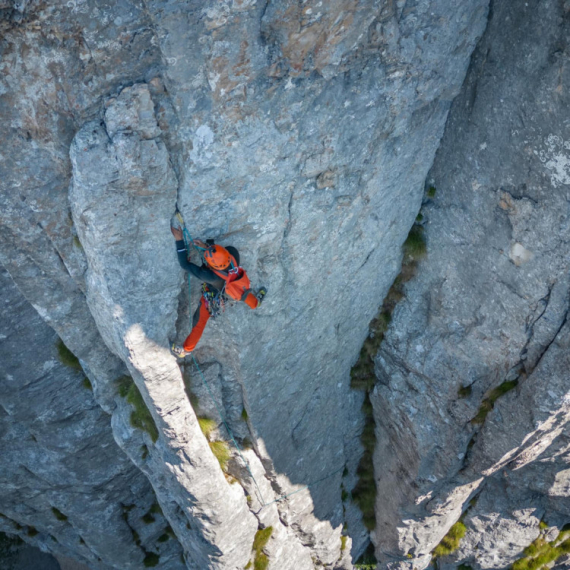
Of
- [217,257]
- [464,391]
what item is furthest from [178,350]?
[464,391]

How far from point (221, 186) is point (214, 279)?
3.77 feet

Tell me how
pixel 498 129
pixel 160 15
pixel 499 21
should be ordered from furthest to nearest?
pixel 498 129 < pixel 499 21 < pixel 160 15

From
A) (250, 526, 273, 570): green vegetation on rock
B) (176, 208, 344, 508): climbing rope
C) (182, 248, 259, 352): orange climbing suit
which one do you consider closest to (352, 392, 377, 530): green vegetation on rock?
(176, 208, 344, 508): climbing rope

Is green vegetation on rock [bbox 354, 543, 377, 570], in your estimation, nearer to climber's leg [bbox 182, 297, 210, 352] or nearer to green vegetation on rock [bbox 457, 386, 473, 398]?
green vegetation on rock [bbox 457, 386, 473, 398]

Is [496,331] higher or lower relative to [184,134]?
lower

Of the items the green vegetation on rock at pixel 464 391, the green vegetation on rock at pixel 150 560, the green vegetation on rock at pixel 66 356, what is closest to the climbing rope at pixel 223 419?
the green vegetation on rock at pixel 66 356

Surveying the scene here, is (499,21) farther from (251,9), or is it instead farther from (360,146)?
(251,9)

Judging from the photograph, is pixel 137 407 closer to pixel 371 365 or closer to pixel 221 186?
pixel 221 186

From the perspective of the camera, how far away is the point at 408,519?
11086 mm

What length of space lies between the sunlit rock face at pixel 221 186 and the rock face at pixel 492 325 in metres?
0.43

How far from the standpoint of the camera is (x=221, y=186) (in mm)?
5934

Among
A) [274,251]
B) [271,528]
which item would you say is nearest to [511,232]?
[274,251]

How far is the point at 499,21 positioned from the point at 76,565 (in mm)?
17585

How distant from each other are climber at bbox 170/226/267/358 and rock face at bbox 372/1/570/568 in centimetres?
350
